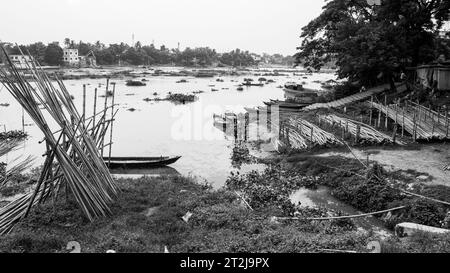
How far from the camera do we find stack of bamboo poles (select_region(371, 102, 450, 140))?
14.2 metres

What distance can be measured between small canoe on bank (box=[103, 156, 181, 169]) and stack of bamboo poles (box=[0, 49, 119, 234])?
441 cm

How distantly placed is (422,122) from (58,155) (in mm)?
14054

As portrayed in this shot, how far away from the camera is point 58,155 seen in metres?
7.70

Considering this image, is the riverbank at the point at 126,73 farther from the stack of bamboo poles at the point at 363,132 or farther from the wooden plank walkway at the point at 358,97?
the stack of bamboo poles at the point at 363,132

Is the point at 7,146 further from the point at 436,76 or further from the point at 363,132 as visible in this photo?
the point at 436,76

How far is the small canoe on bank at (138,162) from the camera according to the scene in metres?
13.8

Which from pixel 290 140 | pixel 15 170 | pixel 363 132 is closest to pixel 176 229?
pixel 15 170

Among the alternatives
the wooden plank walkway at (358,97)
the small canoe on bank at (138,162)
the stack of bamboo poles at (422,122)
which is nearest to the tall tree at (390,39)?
the wooden plank walkway at (358,97)

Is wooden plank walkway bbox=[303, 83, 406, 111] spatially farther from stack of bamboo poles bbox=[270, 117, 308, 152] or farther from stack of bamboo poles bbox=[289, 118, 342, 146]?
stack of bamboo poles bbox=[270, 117, 308, 152]

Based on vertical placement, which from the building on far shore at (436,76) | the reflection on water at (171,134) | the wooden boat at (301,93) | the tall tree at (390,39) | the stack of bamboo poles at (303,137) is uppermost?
the tall tree at (390,39)

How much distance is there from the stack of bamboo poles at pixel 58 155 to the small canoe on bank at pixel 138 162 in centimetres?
441
